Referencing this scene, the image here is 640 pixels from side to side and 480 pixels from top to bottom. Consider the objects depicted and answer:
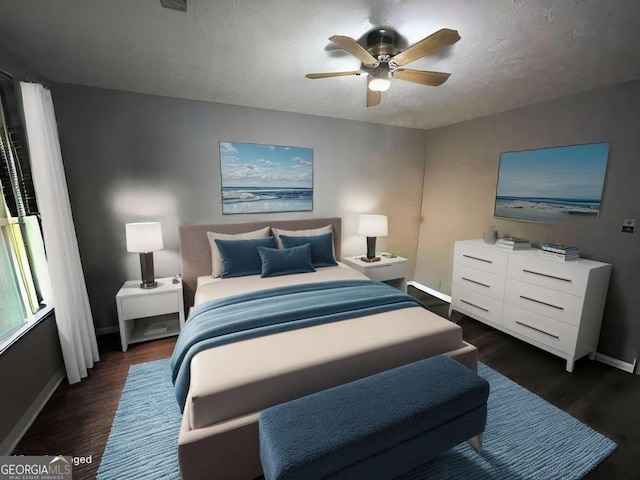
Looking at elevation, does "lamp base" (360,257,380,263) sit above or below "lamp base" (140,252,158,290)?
below

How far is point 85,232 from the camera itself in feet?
8.67

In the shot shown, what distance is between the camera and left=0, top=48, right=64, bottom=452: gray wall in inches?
61.3

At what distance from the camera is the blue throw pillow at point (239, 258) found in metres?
2.75

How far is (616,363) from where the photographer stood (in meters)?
2.39

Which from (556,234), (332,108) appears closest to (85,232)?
(332,108)

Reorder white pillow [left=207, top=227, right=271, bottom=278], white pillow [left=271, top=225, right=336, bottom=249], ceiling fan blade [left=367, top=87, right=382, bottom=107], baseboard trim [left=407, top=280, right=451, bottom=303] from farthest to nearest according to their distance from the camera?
baseboard trim [left=407, top=280, right=451, bottom=303] < white pillow [left=271, top=225, right=336, bottom=249] < white pillow [left=207, top=227, right=271, bottom=278] < ceiling fan blade [left=367, top=87, right=382, bottom=107]

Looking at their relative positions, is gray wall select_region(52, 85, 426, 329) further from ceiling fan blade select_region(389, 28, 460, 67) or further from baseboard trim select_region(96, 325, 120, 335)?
ceiling fan blade select_region(389, 28, 460, 67)

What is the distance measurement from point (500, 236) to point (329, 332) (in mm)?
2590

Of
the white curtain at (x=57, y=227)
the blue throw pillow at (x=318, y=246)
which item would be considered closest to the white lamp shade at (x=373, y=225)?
the blue throw pillow at (x=318, y=246)

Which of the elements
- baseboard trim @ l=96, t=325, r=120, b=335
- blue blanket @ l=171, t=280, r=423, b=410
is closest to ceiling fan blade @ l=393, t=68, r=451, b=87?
blue blanket @ l=171, t=280, r=423, b=410

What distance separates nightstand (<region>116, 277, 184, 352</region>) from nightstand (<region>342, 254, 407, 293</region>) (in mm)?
2016

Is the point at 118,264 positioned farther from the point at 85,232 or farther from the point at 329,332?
the point at 329,332

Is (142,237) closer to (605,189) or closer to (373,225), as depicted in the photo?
(373,225)

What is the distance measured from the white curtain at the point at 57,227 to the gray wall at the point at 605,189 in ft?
13.3
